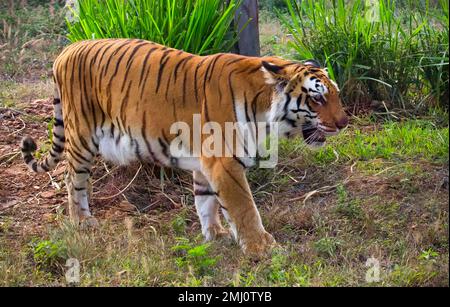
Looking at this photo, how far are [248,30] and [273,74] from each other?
178cm

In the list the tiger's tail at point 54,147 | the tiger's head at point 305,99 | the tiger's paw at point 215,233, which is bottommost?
the tiger's paw at point 215,233

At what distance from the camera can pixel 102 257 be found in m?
4.90

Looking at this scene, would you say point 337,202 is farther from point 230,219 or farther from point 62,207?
point 62,207

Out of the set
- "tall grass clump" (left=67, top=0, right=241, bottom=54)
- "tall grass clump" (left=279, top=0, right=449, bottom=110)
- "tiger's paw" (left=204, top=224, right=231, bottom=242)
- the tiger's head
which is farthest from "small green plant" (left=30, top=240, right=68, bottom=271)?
"tall grass clump" (left=279, top=0, right=449, bottom=110)

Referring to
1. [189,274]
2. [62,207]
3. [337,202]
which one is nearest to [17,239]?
[62,207]

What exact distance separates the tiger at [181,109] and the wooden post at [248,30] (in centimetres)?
130

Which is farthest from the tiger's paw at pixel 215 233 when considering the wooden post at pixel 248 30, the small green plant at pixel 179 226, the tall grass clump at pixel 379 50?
the tall grass clump at pixel 379 50

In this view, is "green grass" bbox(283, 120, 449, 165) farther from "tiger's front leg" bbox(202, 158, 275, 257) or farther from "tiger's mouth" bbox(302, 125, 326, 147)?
"tiger's front leg" bbox(202, 158, 275, 257)

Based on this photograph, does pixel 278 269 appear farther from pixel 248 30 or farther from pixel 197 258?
pixel 248 30

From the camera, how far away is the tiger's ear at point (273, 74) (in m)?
4.89

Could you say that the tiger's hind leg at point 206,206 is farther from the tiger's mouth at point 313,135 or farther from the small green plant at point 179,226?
the tiger's mouth at point 313,135

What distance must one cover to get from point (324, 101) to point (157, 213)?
1.56 metres

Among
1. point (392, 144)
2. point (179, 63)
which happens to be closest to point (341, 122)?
point (179, 63)

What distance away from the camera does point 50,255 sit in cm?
484
